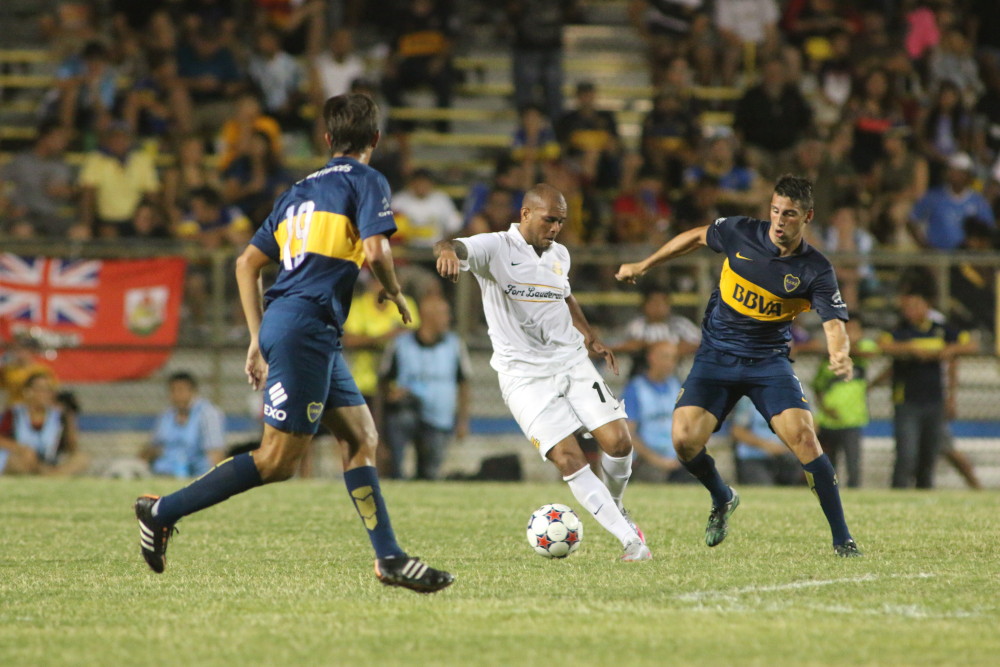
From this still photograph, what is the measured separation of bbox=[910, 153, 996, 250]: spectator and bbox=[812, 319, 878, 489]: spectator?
374 centimetres

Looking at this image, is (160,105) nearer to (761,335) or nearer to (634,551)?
(761,335)

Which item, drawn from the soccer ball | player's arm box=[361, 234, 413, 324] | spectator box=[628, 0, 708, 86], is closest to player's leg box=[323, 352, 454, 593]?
player's arm box=[361, 234, 413, 324]

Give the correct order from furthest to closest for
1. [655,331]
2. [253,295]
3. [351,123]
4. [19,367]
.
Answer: [655,331], [19,367], [253,295], [351,123]

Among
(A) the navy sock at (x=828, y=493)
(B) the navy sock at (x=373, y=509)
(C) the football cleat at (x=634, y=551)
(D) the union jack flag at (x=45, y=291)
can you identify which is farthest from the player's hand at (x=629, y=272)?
(D) the union jack flag at (x=45, y=291)

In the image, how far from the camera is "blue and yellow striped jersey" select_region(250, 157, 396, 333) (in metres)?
5.85

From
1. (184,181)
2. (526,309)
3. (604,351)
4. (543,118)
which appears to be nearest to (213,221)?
(184,181)

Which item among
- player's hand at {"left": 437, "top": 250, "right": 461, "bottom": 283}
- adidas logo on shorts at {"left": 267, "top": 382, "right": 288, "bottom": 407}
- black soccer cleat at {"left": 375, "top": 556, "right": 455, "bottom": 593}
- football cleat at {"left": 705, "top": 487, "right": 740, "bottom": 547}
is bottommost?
football cleat at {"left": 705, "top": 487, "right": 740, "bottom": 547}

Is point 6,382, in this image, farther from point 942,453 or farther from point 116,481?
point 942,453

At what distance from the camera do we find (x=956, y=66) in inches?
769

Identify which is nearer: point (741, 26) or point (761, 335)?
point (761, 335)

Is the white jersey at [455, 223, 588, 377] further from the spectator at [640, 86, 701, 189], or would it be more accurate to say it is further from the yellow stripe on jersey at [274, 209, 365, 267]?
the spectator at [640, 86, 701, 189]

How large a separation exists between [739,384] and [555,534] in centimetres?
153

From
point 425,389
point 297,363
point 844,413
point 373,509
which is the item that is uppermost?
point 297,363

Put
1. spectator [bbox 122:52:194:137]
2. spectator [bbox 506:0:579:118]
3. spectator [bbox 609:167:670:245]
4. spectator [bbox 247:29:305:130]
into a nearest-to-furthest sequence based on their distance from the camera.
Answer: spectator [bbox 609:167:670:245]
spectator [bbox 122:52:194:137]
spectator [bbox 247:29:305:130]
spectator [bbox 506:0:579:118]
